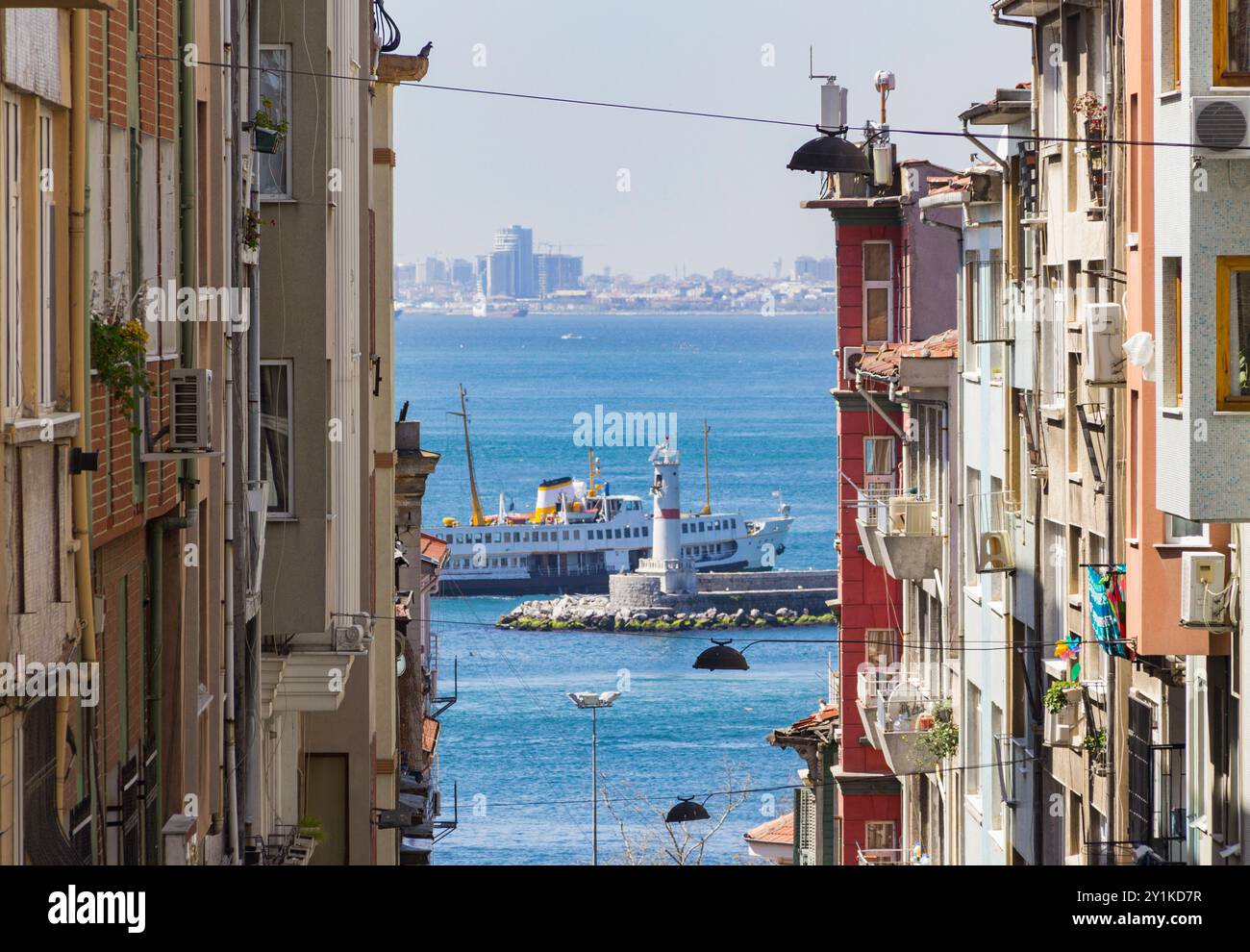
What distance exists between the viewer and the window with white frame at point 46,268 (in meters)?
10.2

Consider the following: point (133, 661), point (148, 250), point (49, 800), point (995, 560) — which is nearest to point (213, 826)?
point (133, 661)

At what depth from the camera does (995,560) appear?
87.1 ft

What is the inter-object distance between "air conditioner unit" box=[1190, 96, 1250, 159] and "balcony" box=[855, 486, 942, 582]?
665 inches

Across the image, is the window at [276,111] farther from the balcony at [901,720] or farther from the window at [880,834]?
the window at [880,834]

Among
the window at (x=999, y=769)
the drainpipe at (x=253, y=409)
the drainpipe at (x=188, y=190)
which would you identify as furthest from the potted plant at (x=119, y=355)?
the window at (x=999, y=769)

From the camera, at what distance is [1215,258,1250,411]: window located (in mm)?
14359

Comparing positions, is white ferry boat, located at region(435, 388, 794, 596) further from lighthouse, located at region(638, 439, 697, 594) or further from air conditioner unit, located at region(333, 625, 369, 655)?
air conditioner unit, located at region(333, 625, 369, 655)

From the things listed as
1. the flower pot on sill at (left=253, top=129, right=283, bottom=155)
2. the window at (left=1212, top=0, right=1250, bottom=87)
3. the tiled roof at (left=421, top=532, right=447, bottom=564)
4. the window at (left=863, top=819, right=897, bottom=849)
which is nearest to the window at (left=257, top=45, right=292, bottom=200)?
A: the flower pot on sill at (left=253, top=129, right=283, bottom=155)

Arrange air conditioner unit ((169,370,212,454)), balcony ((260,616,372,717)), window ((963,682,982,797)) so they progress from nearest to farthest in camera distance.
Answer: air conditioner unit ((169,370,212,454)) < balcony ((260,616,372,717)) < window ((963,682,982,797))

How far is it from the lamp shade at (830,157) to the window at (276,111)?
10956 mm

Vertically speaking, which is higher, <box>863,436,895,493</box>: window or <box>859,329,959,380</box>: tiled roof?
<box>859,329,959,380</box>: tiled roof

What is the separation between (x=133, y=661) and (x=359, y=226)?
12.6 m

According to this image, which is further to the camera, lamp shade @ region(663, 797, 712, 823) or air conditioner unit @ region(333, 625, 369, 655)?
lamp shade @ region(663, 797, 712, 823)

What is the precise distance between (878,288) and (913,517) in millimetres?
6585
